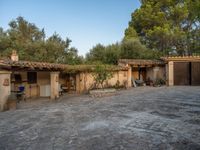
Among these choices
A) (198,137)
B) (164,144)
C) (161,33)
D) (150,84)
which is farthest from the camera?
(161,33)

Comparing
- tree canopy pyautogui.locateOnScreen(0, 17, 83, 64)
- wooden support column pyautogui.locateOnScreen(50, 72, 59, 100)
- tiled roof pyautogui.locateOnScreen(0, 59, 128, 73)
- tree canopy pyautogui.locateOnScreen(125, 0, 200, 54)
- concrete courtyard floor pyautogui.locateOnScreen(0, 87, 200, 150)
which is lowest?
concrete courtyard floor pyautogui.locateOnScreen(0, 87, 200, 150)

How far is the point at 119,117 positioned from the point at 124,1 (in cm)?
1447

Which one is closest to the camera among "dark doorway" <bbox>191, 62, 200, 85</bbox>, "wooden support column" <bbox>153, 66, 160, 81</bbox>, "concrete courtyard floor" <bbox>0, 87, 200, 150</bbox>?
"concrete courtyard floor" <bbox>0, 87, 200, 150</bbox>

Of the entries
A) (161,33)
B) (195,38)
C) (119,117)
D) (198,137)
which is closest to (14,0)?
(119,117)

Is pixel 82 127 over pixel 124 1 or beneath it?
beneath

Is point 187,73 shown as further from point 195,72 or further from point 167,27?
point 167,27

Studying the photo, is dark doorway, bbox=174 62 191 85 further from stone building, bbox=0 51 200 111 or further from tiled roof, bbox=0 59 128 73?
tiled roof, bbox=0 59 128 73

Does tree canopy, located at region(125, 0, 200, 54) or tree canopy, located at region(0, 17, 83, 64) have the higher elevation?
tree canopy, located at region(125, 0, 200, 54)

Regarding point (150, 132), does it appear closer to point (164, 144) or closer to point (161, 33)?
point (164, 144)

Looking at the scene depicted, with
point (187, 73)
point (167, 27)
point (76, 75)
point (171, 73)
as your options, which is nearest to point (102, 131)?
point (76, 75)

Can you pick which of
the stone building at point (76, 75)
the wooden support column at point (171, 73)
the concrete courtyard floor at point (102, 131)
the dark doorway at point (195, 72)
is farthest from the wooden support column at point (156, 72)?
the concrete courtyard floor at point (102, 131)

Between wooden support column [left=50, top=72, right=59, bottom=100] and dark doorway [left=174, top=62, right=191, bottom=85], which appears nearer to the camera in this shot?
wooden support column [left=50, top=72, right=59, bottom=100]

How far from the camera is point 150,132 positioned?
5.18 m

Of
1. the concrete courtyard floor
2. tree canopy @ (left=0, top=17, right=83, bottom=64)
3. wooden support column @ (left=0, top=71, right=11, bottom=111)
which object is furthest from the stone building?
tree canopy @ (left=0, top=17, right=83, bottom=64)
